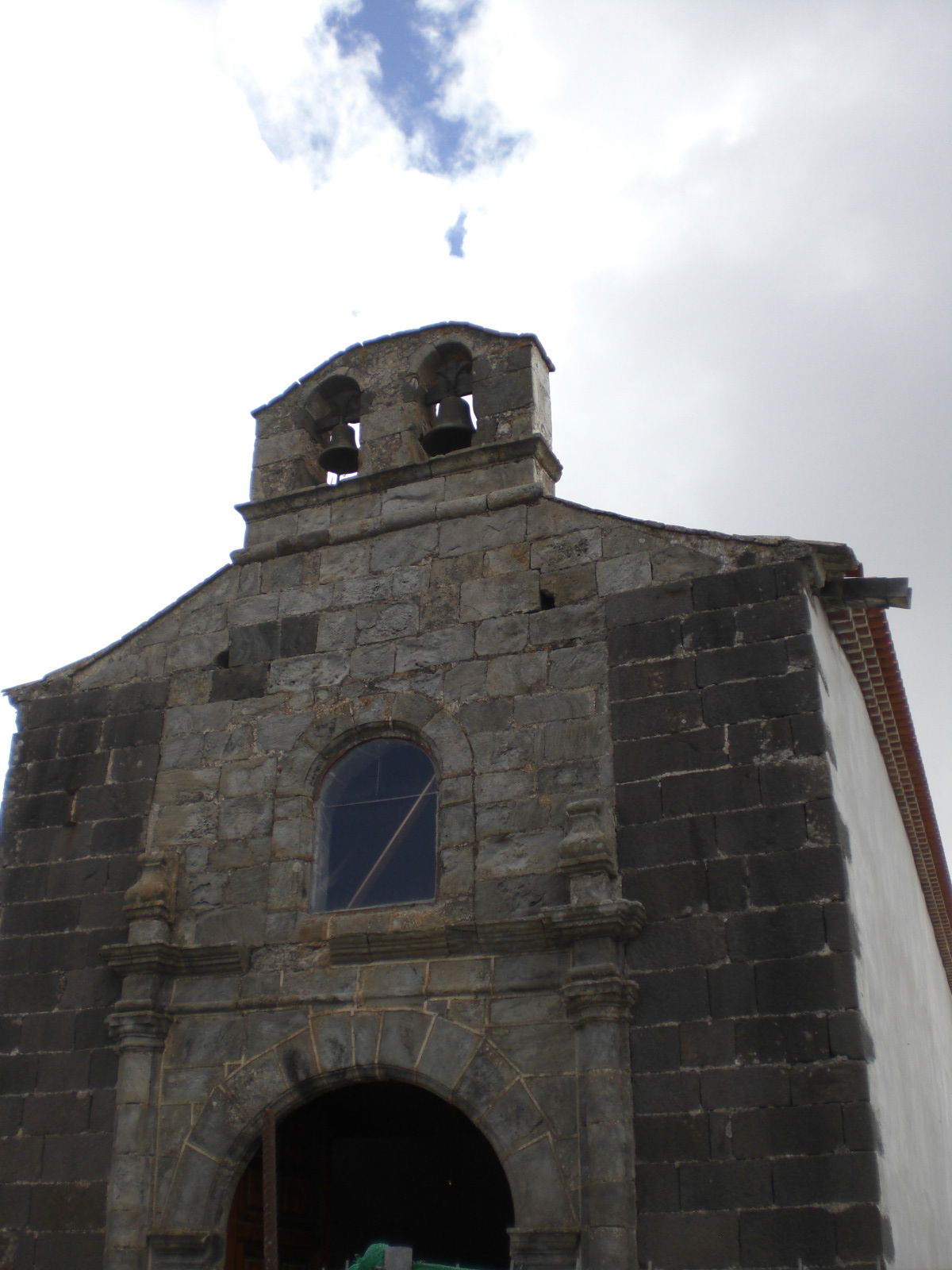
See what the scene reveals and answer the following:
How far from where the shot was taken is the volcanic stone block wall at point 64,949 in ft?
22.8

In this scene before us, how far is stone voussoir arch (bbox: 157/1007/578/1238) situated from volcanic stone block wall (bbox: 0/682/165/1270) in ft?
1.91

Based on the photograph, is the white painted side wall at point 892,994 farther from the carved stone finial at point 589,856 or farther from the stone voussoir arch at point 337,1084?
the stone voussoir arch at point 337,1084

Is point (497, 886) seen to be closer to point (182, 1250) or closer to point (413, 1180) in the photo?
point (182, 1250)

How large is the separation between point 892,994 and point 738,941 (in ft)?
6.39

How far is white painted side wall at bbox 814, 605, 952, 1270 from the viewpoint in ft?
20.9

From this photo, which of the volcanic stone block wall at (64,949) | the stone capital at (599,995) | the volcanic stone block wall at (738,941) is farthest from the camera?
the volcanic stone block wall at (64,949)

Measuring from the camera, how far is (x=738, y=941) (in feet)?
20.6

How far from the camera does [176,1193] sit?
6.72m

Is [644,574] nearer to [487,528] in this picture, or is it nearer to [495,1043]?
[487,528]

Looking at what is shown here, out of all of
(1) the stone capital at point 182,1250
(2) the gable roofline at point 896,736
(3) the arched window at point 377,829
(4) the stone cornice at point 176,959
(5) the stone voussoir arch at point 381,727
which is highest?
(2) the gable roofline at point 896,736

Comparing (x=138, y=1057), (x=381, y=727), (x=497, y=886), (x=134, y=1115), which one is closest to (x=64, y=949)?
(x=138, y=1057)

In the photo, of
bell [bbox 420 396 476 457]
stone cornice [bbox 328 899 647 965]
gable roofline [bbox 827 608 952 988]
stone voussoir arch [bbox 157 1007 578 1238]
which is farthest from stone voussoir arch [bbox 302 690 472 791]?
gable roofline [bbox 827 608 952 988]

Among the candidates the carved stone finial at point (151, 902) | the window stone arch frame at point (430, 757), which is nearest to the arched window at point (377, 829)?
the window stone arch frame at point (430, 757)

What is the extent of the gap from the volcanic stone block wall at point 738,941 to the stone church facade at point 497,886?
0.02m
